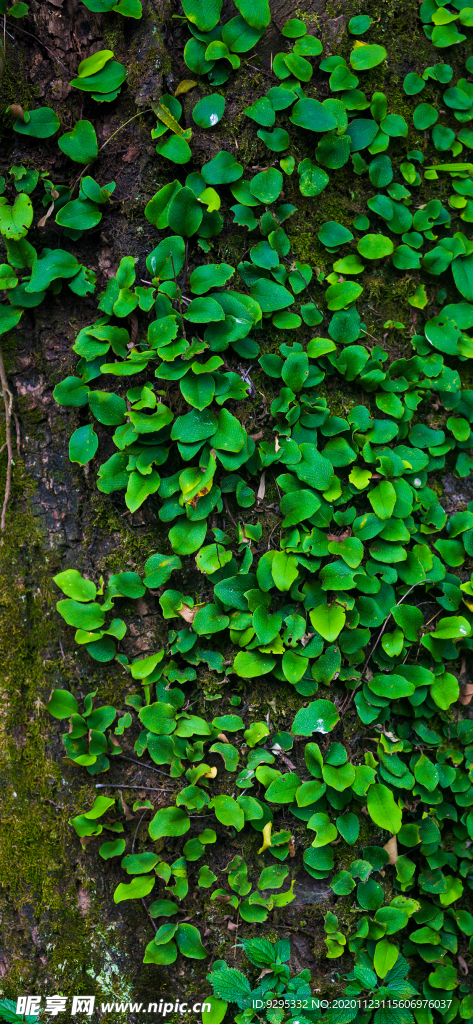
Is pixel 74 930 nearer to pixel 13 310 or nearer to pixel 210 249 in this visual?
pixel 13 310

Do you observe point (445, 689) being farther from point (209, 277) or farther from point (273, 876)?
point (209, 277)

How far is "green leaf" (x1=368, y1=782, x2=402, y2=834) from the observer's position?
6.23ft

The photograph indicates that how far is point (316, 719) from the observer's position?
6.39ft

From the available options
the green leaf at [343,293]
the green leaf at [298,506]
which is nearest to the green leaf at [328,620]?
the green leaf at [298,506]

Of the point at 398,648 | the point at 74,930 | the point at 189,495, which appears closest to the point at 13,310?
the point at 189,495

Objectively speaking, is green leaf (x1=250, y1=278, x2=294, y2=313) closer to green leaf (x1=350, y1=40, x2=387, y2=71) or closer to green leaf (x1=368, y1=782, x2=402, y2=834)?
green leaf (x1=350, y1=40, x2=387, y2=71)

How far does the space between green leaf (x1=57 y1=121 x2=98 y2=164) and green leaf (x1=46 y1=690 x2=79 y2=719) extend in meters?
1.87

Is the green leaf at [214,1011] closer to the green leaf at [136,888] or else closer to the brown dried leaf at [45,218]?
the green leaf at [136,888]

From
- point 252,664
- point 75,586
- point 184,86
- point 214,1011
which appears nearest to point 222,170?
point 184,86

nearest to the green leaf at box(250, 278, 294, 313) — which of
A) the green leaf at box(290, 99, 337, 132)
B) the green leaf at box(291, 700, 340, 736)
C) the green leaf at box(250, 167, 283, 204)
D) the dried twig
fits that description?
the green leaf at box(250, 167, 283, 204)

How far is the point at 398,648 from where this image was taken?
2029 millimetres

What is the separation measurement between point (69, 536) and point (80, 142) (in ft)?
4.55

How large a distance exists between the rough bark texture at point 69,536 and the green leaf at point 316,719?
20.9 inches

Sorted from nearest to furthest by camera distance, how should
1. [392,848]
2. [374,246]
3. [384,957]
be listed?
[384,957]
[392,848]
[374,246]
